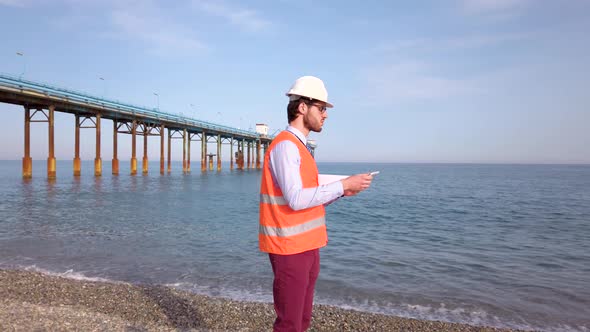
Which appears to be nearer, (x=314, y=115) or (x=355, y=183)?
(x=355, y=183)

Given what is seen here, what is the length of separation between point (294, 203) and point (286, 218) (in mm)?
165

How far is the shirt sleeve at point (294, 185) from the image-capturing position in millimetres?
1957

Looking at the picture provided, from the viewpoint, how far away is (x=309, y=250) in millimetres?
2154

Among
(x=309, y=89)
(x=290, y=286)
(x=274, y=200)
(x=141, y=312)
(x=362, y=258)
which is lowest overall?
(x=362, y=258)

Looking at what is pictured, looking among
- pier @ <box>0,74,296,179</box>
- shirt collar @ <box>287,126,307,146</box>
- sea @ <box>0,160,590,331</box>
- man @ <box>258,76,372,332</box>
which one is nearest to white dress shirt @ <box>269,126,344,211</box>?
man @ <box>258,76,372,332</box>

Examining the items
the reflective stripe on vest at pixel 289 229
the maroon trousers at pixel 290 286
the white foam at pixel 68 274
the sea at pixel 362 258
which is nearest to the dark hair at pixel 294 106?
the reflective stripe on vest at pixel 289 229

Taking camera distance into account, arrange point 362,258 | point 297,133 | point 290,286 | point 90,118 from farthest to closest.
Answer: point 90,118 < point 362,258 < point 297,133 < point 290,286

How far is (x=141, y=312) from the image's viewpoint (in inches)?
208

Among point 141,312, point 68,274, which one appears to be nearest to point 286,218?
point 141,312

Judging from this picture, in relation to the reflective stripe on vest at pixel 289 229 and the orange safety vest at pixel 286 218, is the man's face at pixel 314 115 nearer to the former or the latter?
the orange safety vest at pixel 286 218

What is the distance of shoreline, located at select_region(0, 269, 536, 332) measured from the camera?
4641 millimetres

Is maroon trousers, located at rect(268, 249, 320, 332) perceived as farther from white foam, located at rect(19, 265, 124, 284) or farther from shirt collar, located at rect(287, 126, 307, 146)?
white foam, located at rect(19, 265, 124, 284)

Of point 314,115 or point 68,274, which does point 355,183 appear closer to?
point 314,115

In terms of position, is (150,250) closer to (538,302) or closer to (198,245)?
(198,245)
